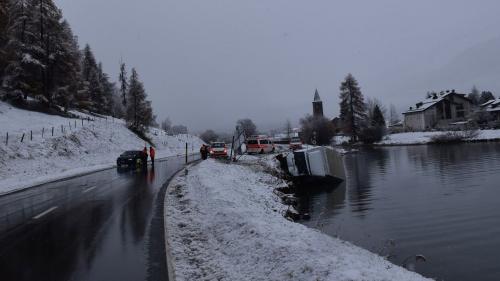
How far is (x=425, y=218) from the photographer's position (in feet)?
54.2

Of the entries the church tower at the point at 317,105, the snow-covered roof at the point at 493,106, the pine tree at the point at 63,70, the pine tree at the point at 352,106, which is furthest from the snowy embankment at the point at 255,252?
→ the church tower at the point at 317,105

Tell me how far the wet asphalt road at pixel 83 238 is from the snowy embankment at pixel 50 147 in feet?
28.6

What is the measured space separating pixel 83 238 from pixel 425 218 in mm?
12827

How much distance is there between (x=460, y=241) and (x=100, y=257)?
1061 centimetres

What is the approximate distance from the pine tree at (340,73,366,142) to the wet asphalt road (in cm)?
7780

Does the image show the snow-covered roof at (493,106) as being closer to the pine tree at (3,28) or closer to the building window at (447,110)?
the building window at (447,110)

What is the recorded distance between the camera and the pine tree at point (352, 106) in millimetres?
89000

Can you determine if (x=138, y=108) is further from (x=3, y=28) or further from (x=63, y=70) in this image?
(x=3, y=28)

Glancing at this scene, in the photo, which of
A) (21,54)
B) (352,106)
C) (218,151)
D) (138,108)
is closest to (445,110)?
(352,106)

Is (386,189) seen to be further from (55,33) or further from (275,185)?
(55,33)

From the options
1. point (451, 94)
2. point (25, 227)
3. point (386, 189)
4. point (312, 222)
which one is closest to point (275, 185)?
point (386, 189)

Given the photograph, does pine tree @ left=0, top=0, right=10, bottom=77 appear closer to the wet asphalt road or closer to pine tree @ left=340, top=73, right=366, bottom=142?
the wet asphalt road

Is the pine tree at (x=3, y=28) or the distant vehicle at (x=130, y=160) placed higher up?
the pine tree at (x=3, y=28)

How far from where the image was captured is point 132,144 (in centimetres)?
5616
